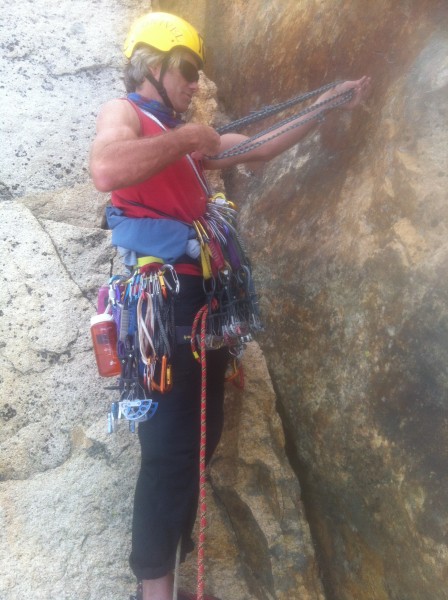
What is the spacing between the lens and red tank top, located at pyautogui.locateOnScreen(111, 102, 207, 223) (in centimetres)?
195

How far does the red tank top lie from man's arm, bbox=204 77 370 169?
0.35m

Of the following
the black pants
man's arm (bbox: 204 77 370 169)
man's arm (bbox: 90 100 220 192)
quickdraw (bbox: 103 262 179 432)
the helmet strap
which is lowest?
the black pants

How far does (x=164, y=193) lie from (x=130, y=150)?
0.30 meters

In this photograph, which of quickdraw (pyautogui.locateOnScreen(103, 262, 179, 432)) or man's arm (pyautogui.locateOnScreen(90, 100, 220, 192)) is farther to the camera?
quickdraw (pyautogui.locateOnScreen(103, 262, 179, 432))

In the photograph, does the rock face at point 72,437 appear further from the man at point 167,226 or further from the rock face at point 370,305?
the man at point 167,226

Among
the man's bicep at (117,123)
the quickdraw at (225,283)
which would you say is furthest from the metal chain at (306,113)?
the man's bicep at (117,123)

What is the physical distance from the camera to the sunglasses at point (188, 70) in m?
2.04

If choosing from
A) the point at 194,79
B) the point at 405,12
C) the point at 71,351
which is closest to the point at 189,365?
the point at 71,351

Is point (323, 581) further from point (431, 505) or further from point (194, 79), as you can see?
point (194, 79)

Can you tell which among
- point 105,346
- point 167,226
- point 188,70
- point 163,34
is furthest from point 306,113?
point 105,346

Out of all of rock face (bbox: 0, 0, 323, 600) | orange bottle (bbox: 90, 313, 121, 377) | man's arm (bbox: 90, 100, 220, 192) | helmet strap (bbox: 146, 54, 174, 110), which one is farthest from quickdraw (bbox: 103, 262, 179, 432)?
helmet strap (bbox: 146, 54, 174, 110)

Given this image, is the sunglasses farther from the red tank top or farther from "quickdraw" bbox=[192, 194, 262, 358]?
"quickdraw" bbox=[192, 194, 262, 358]

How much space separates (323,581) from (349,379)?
82cm

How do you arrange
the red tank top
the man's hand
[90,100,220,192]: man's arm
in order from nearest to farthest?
[90,100,220,192]: man's arm, the man's hand, the red tank top
